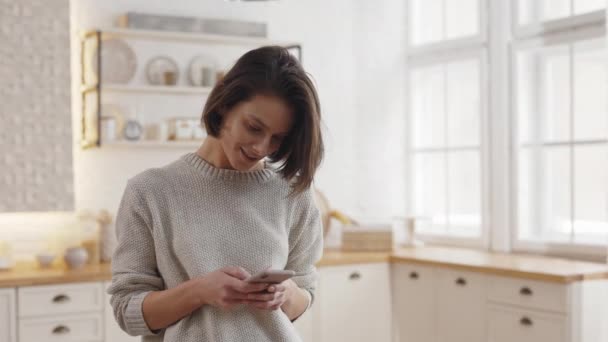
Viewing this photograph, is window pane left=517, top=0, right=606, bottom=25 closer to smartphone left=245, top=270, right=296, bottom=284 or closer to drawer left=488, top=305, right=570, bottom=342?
drawer left=488, top=305, right=570, bottom=342

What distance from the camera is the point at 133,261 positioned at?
160cm

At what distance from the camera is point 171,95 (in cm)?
455

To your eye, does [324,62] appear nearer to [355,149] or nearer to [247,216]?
[355,149]

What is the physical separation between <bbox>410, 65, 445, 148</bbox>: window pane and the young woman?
3434 millimetres

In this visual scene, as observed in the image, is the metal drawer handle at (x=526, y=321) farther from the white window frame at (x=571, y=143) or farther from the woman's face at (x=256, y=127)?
the woman's face at (x=256, y=127)

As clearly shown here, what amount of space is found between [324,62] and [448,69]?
770 millimetres

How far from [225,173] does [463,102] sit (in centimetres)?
340

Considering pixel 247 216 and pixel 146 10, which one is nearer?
pixel 247 216

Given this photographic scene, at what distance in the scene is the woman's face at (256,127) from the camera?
1544 mm

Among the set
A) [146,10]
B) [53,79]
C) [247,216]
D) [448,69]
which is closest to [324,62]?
[448,69]

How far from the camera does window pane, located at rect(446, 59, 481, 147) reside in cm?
477

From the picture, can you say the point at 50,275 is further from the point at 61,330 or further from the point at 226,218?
the point at 226,218

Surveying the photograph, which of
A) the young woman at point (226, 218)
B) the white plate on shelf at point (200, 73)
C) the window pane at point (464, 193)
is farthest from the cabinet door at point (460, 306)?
the young woman at point (226, 218)

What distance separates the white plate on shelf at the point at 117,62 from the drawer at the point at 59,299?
117 cm
